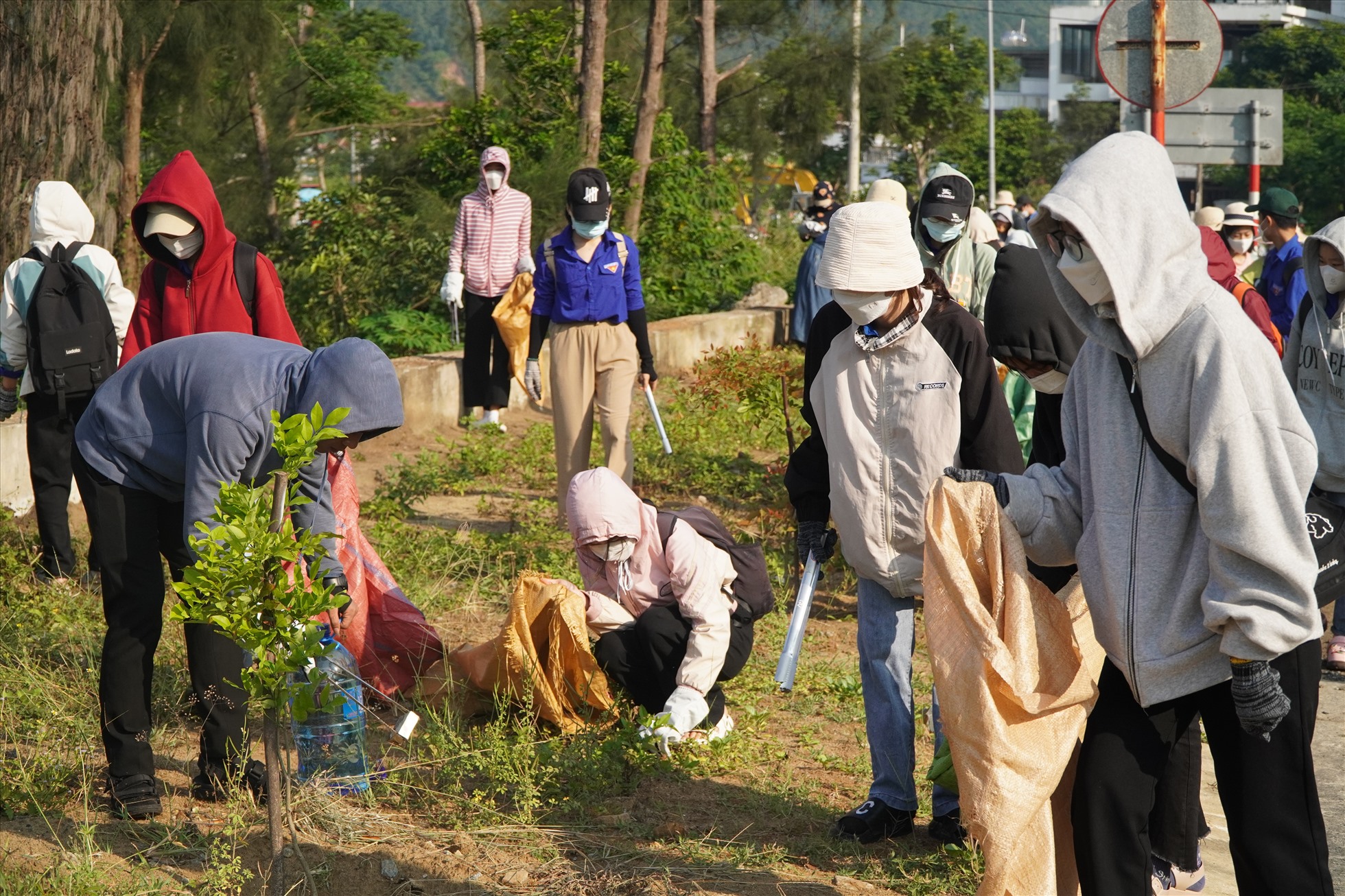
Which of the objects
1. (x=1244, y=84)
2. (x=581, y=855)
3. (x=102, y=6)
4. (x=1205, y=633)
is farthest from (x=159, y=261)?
(x=1244, y=84)

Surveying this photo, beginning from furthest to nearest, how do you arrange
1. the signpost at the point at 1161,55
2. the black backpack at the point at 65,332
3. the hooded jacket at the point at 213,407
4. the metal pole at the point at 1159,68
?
the signpost at the point at 1161,55
the metal pole at the point at 1159,68
the black backpack at the point at 65,332
the hooded jacket at the point at 213,407

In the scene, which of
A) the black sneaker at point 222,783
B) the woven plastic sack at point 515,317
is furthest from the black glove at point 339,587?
the woven plastic sack at point 515,317

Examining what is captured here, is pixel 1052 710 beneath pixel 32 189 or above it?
beneath

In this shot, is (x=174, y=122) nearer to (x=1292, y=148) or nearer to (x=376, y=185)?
(x=376, y=185)

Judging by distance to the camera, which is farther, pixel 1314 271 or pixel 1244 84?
pixel 1244 84

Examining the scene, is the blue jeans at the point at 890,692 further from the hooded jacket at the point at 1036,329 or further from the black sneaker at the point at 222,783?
the black sneaker at the point at 222,783

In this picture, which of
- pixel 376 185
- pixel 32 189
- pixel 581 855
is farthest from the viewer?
pixel 376 185

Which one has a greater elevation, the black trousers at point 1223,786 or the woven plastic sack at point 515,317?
the woven plastic sack at point 515,317

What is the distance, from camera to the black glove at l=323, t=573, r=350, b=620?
3203 millimetres

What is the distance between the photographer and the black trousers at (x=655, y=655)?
4457 millimetres

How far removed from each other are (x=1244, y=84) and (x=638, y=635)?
60.0 meters

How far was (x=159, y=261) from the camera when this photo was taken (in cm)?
478

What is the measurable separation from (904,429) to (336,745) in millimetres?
1855

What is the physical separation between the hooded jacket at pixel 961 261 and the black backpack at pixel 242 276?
274 centimetres
